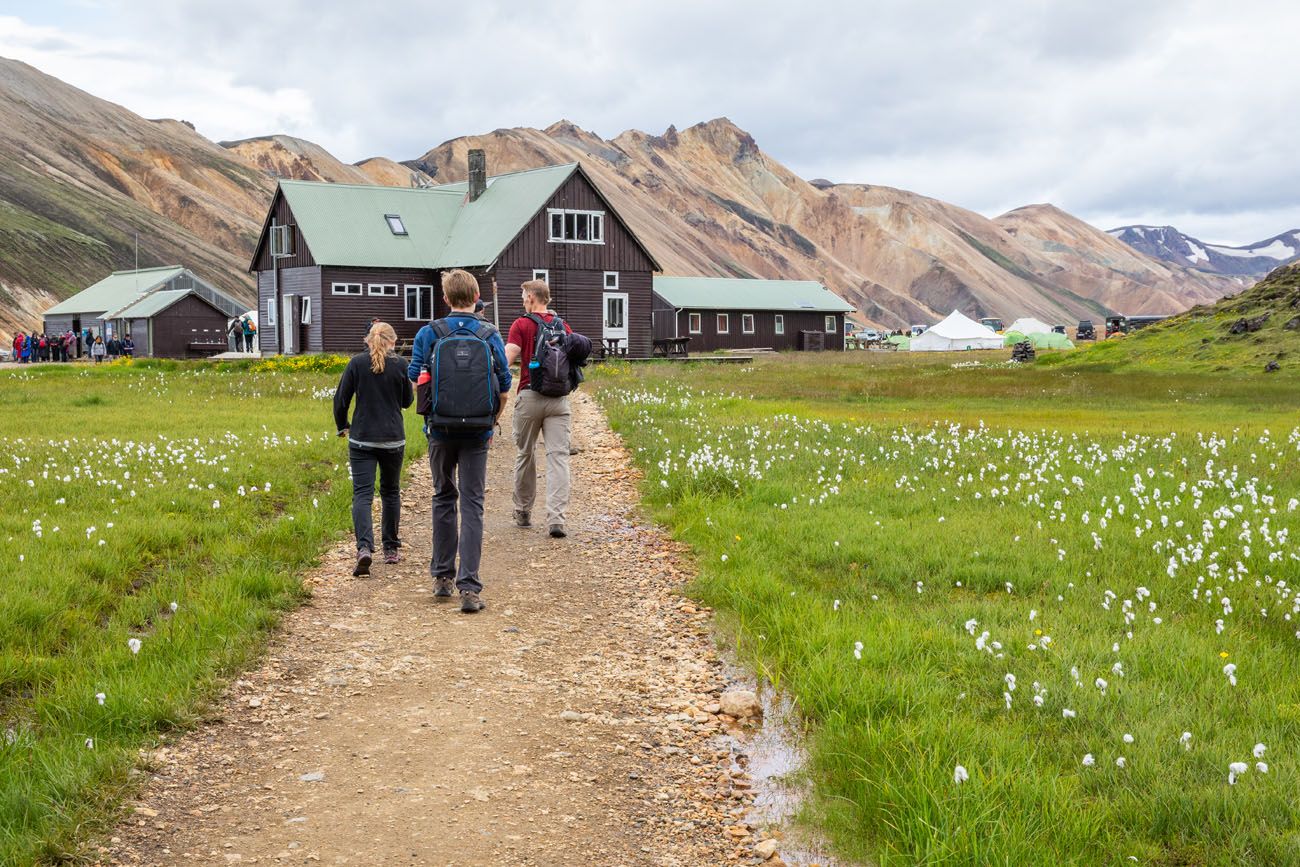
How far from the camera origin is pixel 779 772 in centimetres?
621

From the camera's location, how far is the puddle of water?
17.3 feet

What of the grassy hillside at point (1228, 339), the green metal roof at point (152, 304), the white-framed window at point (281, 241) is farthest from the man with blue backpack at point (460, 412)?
the green metal roof at point (152, 304)

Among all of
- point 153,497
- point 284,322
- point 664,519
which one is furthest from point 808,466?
point 284,322

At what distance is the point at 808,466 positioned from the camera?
15219 mm

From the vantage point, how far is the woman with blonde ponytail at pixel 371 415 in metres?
10.6

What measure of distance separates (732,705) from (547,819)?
193 centimetres

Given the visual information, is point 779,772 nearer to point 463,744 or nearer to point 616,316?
point 463,744

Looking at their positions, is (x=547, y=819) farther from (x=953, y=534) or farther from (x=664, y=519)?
(x=664, y=519)

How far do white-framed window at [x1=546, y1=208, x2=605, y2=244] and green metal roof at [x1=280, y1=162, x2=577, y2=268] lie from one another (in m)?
1.26

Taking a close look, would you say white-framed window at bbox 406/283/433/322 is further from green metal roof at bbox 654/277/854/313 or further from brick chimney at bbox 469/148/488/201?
→ green metal roof at bbox 654/277/854/313

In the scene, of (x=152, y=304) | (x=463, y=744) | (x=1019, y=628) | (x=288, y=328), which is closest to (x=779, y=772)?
(x=463, y=744)

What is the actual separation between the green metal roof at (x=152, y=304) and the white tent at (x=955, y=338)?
73938mm

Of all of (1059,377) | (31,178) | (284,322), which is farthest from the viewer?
(31,178)

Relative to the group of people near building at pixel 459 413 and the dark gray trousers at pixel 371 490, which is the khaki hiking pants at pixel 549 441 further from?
the dark gray trousers at pixel 371 490
